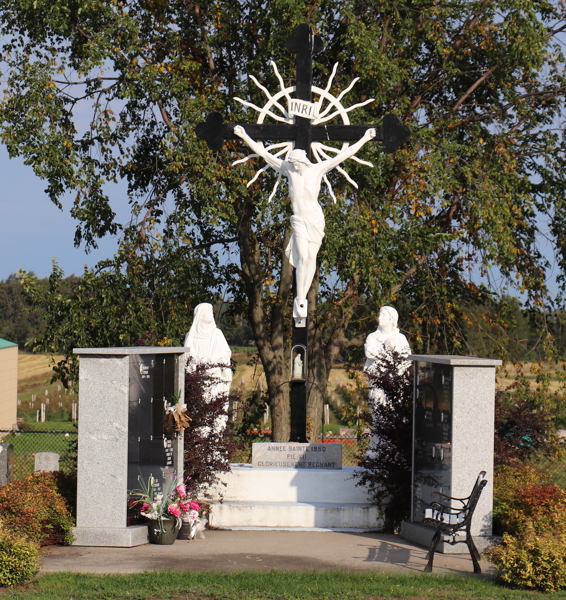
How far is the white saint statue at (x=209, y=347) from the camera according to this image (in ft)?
38.7

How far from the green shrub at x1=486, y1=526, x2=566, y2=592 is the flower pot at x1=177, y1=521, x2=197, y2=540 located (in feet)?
11.9

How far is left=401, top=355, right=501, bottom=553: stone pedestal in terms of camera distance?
9.54m

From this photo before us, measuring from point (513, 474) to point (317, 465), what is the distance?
2451mm

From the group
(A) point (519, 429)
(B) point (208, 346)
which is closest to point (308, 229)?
(B) point (208, 346)

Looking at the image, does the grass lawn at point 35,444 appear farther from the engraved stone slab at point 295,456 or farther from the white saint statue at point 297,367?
the white saint statue at point 297,367

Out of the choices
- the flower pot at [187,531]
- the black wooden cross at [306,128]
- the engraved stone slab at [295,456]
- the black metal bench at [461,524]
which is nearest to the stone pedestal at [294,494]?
the engraved stone slab at [295,456]

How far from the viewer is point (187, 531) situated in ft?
33.4

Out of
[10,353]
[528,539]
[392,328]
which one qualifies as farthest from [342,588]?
[10,353]

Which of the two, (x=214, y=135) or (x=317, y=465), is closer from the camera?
(x=317, y=465)

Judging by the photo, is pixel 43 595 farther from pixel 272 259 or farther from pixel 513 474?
pixel 272 259

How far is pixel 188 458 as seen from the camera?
10.9m

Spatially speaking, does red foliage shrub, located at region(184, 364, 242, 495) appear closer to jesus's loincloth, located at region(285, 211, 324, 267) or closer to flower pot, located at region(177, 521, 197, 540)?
flower pot, located at region(177, 521, 197, 540)

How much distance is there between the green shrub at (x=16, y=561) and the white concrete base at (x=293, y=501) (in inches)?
136

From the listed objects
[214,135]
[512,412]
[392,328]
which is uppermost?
[214,135]
